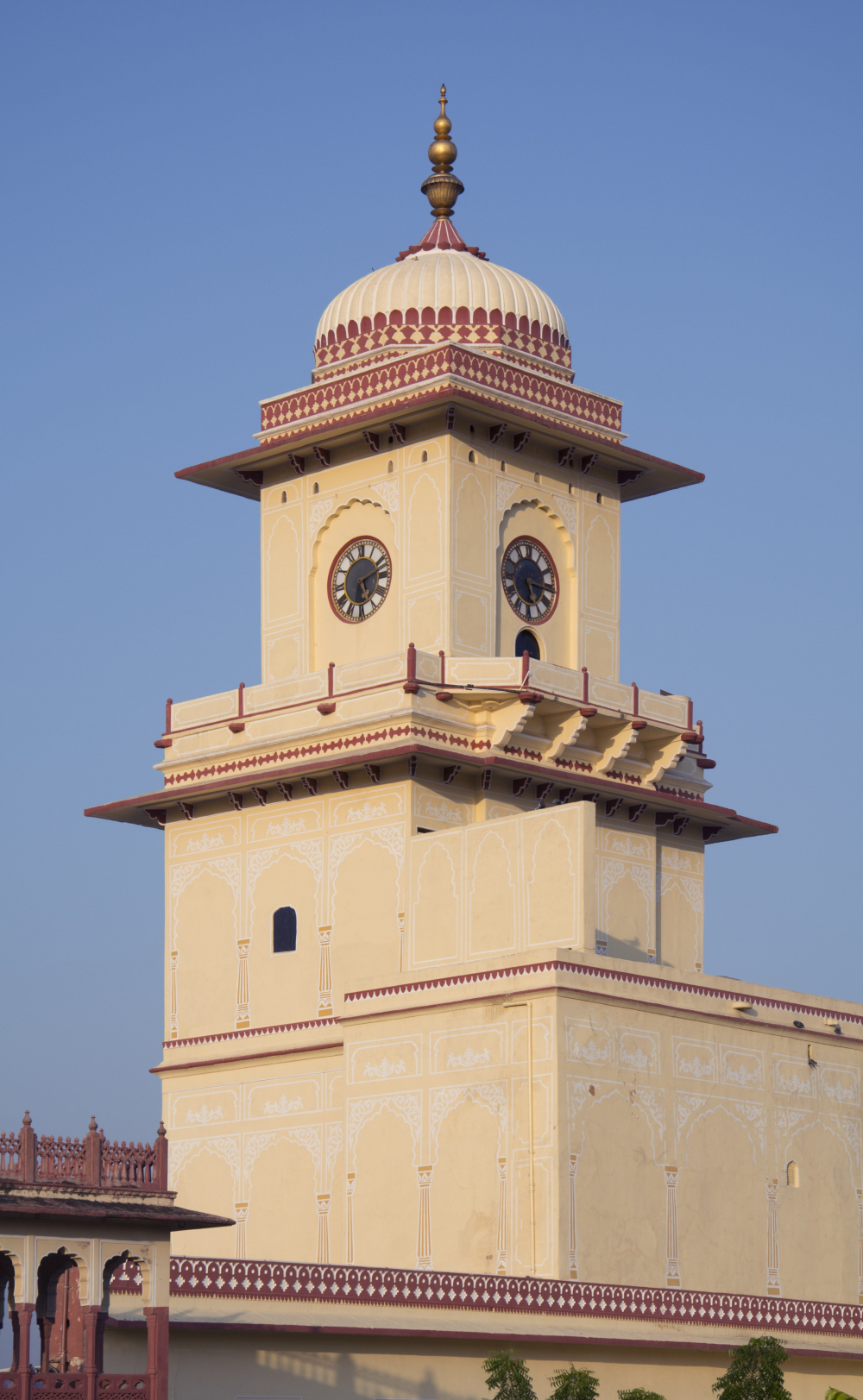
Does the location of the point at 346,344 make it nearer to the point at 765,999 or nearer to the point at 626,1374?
the point at 765,999

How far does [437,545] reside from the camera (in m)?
46.0

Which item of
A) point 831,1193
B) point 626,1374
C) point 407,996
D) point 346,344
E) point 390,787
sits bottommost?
point 626,1374

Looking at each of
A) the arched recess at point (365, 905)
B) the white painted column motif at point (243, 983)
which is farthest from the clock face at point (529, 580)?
the white painted column motif at point (243, 983)

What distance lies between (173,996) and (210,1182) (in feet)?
12.4

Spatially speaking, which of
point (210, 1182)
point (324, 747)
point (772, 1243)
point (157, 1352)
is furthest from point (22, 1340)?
point (324, 747)

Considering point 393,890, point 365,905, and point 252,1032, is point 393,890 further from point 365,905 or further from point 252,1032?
point 252,1032

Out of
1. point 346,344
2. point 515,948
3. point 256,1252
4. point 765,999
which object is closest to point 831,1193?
point 765,999

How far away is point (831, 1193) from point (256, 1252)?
990 cm

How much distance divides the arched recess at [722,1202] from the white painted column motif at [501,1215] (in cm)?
305

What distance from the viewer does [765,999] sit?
41781mm

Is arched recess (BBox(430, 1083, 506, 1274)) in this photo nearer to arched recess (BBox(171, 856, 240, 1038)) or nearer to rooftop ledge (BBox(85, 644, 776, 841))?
rooftop ledge (BBox(85, 644, 776, 841))

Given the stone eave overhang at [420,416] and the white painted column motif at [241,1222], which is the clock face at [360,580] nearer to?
the stone eave overhang at [420,416]

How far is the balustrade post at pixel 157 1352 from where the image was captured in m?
26.7

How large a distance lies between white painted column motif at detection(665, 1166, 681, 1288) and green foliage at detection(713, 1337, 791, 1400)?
4619 mm
